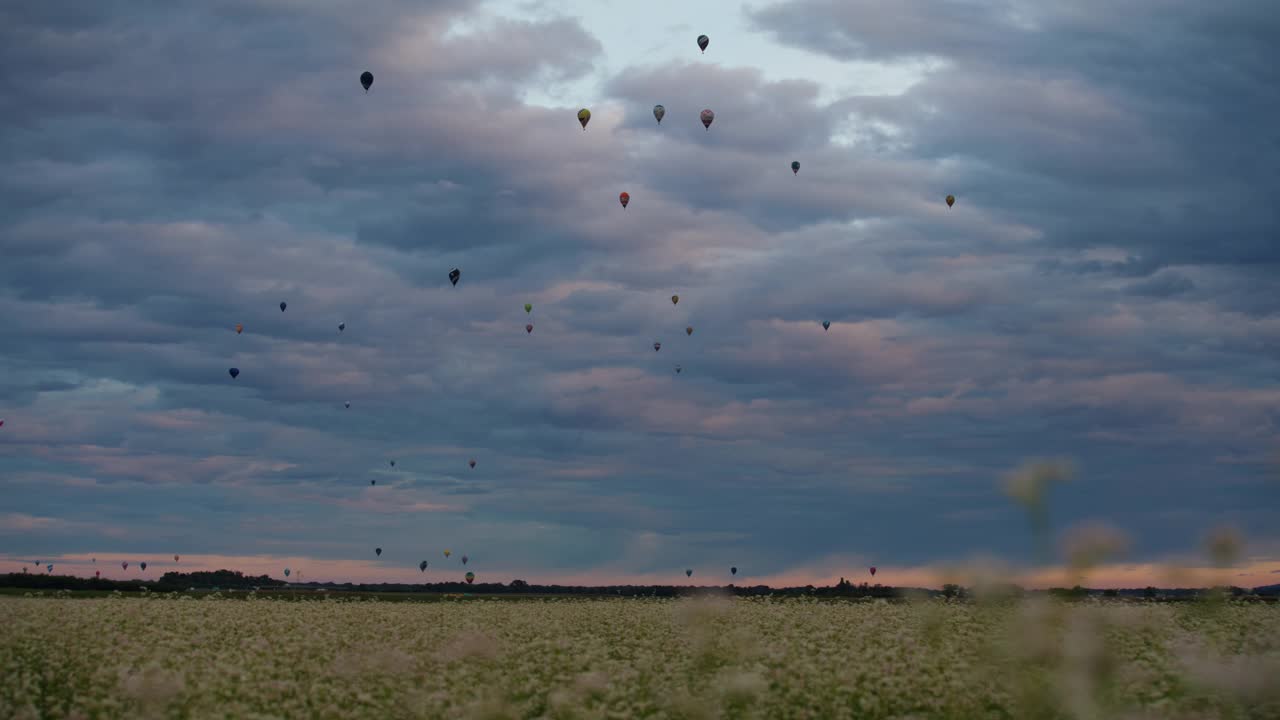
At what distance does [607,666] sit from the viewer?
29688 mm

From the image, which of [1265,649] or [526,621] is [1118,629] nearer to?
[1265,649]

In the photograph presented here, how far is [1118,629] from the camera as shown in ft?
109

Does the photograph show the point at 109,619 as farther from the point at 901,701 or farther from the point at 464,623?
the point at 901,701

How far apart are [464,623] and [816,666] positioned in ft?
71.6

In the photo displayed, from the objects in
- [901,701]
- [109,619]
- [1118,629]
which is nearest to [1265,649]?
[1118,629]

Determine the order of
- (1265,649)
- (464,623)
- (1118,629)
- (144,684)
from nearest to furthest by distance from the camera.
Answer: (144,684) → (1265,649) → (1118,629) → (464,623)

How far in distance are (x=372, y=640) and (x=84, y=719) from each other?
15.1 metres

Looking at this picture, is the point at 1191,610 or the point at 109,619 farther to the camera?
the point at 1191,610

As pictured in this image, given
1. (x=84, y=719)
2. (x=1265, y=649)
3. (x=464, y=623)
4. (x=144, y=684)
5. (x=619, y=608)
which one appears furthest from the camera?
(x=619, y=608)

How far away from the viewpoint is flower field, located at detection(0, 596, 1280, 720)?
903 inches

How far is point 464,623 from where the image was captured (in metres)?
43.8

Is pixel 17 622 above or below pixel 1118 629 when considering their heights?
below

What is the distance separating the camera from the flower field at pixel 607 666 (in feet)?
75.3

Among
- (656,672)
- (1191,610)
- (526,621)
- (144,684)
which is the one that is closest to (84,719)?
(144,684)
